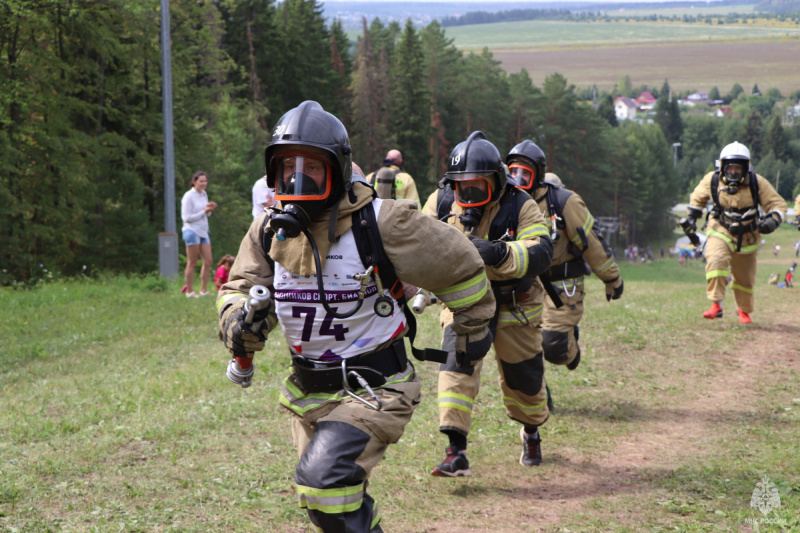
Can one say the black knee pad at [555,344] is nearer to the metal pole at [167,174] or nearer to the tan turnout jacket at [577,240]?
the tan turnout jacket at [577,240]

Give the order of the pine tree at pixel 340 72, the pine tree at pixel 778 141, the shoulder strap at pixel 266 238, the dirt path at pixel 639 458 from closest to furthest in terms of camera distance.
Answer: the shoulder strap at pixel 266 238 → the dirt path at pixel 639 458 → the pine tree at pixel 340 72 → the pine tree at pixel 778 141

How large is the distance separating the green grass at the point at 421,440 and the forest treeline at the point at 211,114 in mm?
8632

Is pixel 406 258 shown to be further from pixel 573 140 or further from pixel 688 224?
pixel 573 140

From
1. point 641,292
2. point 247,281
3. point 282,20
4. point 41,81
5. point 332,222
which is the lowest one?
point 641,292

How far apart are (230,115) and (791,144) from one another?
96.7m

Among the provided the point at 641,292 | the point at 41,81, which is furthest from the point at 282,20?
the point at 641,292

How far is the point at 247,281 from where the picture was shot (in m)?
3.88

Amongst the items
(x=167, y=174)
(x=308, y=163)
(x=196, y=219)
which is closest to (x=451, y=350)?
(x=308, y=163)

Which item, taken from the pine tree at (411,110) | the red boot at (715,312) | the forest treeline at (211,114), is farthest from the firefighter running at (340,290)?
the pine tree at (411,110)

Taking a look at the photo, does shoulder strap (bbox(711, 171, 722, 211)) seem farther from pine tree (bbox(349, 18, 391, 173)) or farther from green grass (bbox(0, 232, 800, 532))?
pine tree (bbox(349, 18, 391, 173))

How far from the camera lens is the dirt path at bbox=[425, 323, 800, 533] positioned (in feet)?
16.8

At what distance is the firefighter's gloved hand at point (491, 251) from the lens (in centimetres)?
507

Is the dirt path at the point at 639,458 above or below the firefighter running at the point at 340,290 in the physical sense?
below

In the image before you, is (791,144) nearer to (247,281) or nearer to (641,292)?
(641,292)
